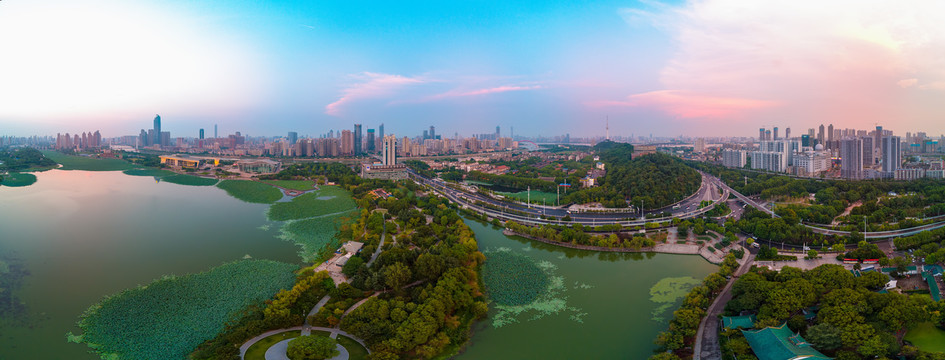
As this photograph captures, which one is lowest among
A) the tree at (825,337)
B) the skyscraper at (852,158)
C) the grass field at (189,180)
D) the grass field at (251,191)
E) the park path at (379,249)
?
the tree at (825,337)

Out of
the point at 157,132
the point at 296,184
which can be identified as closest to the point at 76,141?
the point at 157,132

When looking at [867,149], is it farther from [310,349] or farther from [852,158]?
[310,349]

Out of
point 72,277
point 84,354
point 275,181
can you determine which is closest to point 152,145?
point 275,181

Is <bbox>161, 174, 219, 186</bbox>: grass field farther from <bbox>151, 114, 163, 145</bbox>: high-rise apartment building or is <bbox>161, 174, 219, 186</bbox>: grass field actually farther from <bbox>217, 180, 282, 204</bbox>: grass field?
<bbox>151, 114, 163, 145</bbox>: high-rise apartment building

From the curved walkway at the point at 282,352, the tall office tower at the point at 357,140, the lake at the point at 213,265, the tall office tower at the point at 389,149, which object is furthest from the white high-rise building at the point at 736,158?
the tall office tower at the point at 357,140

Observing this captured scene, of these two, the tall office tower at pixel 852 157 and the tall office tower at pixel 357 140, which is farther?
the tall office tower at pixel 357 140

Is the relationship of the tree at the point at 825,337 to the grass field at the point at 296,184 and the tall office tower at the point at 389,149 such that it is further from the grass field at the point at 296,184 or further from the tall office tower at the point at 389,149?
the tall office tower at the point at 389,149
